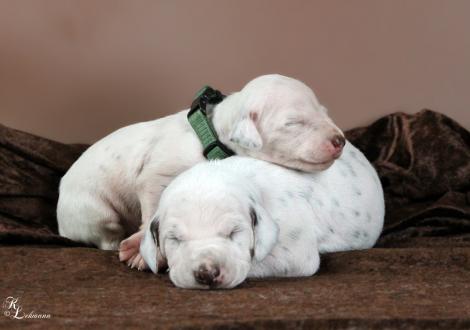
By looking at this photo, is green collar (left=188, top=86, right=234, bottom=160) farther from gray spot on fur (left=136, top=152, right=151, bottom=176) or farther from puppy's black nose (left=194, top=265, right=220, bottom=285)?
puppy's black nose (left=194, top=265, right=220, bottom=285)

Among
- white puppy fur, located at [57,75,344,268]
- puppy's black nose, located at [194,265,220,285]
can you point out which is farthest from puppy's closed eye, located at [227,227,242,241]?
white puppy fur, located at [57,75,344,268]

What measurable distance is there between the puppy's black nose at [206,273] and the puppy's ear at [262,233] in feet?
0.66

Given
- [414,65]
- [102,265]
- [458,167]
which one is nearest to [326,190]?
[102,265]

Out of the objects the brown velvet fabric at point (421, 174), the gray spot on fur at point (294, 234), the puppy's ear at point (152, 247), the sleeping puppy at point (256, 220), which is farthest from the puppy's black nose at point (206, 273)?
the brown velvet fabric at point (421, 174)

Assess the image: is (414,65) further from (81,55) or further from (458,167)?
(81,55)

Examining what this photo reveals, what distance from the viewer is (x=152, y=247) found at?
212 cm

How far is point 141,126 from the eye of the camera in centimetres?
303

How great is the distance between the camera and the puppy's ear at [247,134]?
247 cm

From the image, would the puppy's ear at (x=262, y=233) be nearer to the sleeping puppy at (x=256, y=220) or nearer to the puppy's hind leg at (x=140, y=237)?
the sleeping puppy at (x=256, y=220)

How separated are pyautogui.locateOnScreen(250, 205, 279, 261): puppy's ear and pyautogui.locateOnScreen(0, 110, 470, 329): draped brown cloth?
0.28 feet

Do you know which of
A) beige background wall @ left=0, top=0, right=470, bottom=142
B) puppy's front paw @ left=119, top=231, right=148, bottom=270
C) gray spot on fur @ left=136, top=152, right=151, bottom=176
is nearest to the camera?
puppy's front paw @ left=119, top=231, right=148, bottom=270

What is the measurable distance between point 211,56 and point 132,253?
1791 mm

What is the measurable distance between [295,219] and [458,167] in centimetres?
159

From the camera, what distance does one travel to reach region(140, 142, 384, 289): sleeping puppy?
6.24ft
